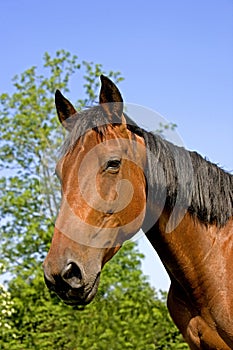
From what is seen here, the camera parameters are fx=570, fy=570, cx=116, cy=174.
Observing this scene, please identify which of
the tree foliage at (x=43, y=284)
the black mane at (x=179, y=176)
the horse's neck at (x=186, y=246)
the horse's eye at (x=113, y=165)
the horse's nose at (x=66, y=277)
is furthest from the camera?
the tree foliage at (x=43, y=284)

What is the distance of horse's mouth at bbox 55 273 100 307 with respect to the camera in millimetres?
3104

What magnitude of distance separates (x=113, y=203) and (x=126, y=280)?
8.56 m

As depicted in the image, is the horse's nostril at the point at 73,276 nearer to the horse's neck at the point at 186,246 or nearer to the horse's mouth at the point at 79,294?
the horse's mouth at the point at 79,294

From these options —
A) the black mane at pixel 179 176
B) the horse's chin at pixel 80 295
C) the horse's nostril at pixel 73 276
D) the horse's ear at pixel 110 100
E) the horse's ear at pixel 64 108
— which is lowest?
the horse's chin at pixel 80 295

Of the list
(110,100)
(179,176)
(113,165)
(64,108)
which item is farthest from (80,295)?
(64,108)

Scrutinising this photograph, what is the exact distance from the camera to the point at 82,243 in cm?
312

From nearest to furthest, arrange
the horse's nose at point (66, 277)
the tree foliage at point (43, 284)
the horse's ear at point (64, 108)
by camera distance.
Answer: the horse's nose at point (66, 277)
the horse's ear at point (64, 108)
the tree foliage at point (43, 284)

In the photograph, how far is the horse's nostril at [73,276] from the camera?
3.02m

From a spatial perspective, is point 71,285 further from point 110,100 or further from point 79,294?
point 110,100

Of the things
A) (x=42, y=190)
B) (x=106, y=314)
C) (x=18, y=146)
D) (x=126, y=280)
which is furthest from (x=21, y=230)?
(x=106, y=314)

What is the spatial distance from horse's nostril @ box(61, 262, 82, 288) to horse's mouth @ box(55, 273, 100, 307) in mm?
41

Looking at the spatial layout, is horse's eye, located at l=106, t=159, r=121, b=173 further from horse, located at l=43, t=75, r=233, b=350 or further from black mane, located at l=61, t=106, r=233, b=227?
black mane, located at l=61, t=106, r=233, b=227

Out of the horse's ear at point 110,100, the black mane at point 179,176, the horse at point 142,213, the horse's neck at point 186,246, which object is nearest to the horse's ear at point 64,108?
the horse at point 142,213

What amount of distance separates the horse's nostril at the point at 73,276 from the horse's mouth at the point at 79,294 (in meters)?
0.04
